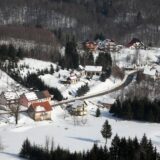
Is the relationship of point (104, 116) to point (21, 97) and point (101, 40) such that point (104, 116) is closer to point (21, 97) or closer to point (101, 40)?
point (21, 97)

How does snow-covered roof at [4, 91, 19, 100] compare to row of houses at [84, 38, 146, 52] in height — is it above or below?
below

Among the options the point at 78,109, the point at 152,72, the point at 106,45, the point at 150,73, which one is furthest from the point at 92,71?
the point at 106,45

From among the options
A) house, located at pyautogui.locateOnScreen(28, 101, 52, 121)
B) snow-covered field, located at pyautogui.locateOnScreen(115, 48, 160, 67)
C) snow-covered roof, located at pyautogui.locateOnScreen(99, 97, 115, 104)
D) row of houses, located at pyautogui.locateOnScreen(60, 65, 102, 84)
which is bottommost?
house, located at pyautogui.locateOnScreen(28, 101, 52, 121)

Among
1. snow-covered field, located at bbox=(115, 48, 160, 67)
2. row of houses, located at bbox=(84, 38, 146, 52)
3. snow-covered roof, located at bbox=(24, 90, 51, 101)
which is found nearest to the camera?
snow-covered roof, located at bbox=(24, 90, 51, 101)

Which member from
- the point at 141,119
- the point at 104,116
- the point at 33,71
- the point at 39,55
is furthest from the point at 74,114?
the point at 39,55

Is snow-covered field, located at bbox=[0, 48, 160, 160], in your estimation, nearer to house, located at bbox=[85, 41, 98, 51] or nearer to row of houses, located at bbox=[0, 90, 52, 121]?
row of houses, located at bbox=[0, 90, 52, 121]

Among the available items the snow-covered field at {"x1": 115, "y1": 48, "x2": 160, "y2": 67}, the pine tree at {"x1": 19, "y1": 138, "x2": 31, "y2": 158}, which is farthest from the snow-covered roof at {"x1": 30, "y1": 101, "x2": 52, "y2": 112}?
the snow-covered field at {"x1": 115, "y1": 48, "x2": 160, "y2": 67}
